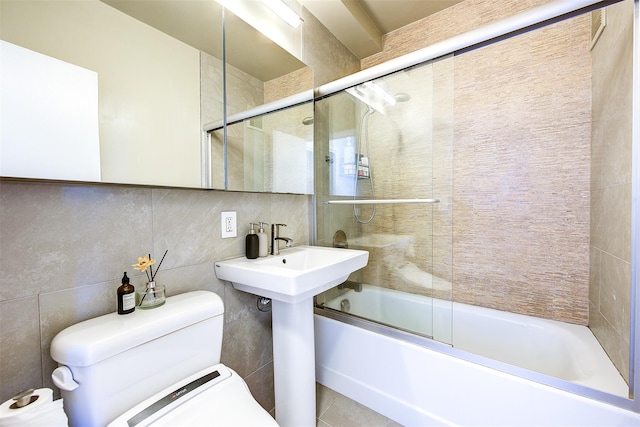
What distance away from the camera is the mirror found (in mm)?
760

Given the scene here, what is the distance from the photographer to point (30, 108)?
72 cm

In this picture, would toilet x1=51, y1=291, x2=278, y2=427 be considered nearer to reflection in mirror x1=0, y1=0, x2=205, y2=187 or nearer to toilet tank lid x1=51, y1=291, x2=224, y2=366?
toilet tank lid x1=51, y1=291, x2=224, y2=366

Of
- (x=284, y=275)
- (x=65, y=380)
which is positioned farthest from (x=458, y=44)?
(x=65, y=380)

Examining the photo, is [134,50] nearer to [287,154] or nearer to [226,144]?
[226,144]

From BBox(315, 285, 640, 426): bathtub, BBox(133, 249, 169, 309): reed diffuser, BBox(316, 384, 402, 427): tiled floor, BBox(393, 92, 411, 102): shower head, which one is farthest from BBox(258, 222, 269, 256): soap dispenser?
BBox(393, 92, 411, 102): shower head

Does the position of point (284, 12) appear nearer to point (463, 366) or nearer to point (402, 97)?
point (402, 97)

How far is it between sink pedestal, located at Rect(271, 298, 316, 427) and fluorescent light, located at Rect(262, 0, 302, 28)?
1.58 m

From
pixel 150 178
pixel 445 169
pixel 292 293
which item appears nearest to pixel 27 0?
pixel 150 178

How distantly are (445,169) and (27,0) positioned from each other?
184 cm

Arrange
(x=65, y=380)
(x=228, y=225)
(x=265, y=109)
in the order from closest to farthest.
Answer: (x=65, y=380), (x=228, y=225), (x=265, y=109)

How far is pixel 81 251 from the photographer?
2.80 feet

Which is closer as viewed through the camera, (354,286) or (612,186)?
(612,186)

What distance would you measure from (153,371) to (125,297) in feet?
0.83

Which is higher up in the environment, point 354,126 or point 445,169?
point 354,126
